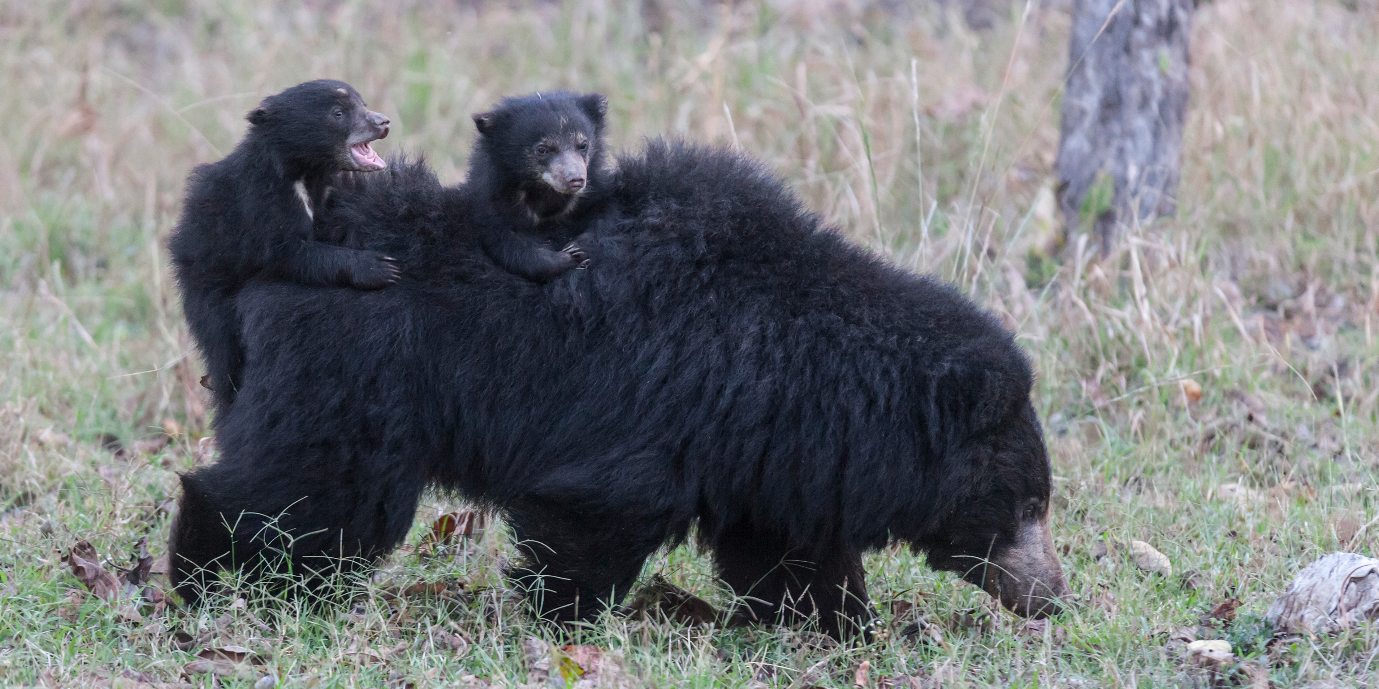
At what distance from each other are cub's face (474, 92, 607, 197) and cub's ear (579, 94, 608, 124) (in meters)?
0.11

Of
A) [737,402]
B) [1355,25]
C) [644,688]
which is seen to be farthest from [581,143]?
[1355,25]

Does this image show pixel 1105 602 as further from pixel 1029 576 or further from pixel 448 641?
pixel 448 641

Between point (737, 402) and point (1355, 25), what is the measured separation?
22.5 ft

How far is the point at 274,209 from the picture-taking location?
366cm

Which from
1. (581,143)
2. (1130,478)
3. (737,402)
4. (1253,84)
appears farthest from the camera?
(1253,84)

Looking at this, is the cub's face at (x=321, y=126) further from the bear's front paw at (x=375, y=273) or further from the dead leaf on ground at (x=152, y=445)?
the dead leaf on ground at (x=152, y=445)

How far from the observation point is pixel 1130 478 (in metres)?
5.23

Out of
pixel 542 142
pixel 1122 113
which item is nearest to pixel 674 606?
pixel 542 142

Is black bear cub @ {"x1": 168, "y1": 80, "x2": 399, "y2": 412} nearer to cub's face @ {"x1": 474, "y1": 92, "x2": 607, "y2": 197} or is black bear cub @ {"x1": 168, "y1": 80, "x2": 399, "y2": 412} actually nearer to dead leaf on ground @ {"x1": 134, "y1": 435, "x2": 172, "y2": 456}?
cub's face @ {"x1": 474, "y1": 92, "x2": 607, "y2": 197}

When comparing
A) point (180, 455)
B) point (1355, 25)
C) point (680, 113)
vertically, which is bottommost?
point (180, 455)

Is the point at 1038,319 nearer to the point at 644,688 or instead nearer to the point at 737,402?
the point at 737,402

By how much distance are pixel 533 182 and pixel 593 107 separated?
0.47 metres

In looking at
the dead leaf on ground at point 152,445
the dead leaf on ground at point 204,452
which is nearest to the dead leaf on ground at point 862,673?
the dead leaf on ground at point 204,452

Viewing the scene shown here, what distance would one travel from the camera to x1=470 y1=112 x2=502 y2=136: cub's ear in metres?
3.92
